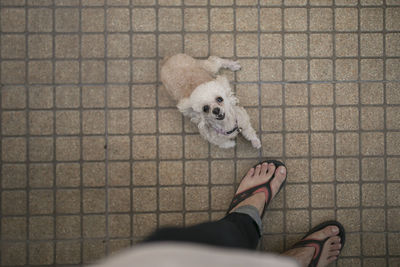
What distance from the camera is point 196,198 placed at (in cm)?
164

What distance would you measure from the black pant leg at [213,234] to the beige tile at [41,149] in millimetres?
1038

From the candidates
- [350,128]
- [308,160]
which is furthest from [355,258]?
[350,128]

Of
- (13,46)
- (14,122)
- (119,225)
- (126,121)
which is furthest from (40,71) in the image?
(119,225)

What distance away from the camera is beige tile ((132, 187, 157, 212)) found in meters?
1.63

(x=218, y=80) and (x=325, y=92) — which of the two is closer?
(x=218, y=80)

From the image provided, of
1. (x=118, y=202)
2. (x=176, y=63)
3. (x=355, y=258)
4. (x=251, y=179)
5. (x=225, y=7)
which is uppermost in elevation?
(x=225, y=7)

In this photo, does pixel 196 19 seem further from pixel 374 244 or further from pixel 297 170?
pixel 374 244

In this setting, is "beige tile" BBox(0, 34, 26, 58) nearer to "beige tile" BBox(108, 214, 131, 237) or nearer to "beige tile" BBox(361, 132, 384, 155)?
"beige tile" BBox(108, 214, 131, 237)

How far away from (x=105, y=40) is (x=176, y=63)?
48 cm

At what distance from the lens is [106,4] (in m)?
1.63

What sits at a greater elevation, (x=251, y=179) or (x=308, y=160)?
(x=308, y=160)

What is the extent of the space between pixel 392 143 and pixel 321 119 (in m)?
0.44

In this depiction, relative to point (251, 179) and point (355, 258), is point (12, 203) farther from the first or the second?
point (355, 258)

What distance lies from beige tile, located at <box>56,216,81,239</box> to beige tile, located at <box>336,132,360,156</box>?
155 cm
